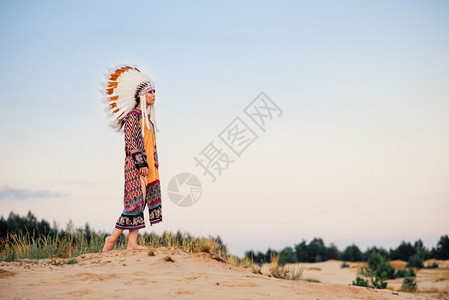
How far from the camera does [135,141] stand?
9219 millimetres

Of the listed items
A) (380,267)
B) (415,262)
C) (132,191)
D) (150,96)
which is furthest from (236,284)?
(415,262)

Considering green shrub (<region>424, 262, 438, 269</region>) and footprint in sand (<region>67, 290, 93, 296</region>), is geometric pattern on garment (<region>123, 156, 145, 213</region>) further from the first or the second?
green shrub (<region>424, 262, 438, 269</region>)

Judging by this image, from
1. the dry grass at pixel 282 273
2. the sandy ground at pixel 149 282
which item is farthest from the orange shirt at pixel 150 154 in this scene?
the dry grass at pixel 282 273

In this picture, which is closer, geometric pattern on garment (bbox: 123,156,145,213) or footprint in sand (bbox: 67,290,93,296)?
footprint in sand (bbox: 67,290,93,296)

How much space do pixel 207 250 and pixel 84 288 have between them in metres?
3.47

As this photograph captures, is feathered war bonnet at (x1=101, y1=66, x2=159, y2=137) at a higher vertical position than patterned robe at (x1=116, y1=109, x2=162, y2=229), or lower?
higher

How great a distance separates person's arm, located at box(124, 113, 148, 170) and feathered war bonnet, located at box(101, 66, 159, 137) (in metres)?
0.32

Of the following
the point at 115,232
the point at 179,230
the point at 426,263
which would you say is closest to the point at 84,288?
the point at 115,232

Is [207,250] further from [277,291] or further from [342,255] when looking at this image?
[342,255]

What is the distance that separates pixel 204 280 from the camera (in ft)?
22.3

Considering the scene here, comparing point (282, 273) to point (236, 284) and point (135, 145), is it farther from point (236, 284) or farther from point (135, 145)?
point (135, 145)

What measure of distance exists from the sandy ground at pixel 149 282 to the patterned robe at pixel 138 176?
0.70 metres

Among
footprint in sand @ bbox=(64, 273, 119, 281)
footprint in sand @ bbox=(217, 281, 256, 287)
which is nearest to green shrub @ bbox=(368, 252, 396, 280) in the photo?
footprint in sand @ bbox=(217, 281, 256, 287)

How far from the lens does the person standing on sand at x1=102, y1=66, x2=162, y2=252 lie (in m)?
9.20
